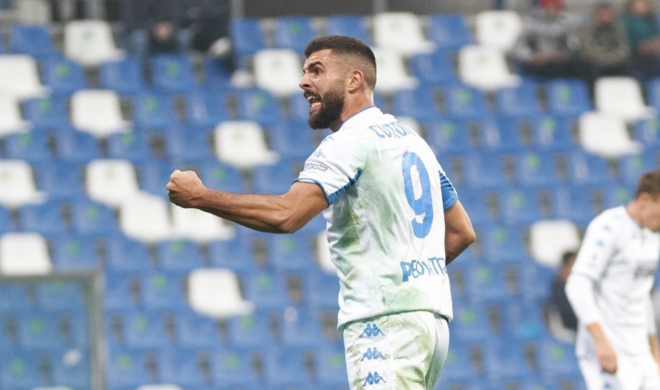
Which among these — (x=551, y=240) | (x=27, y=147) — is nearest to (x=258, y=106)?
(x=27, y=147)

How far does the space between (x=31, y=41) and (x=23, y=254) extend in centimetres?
315

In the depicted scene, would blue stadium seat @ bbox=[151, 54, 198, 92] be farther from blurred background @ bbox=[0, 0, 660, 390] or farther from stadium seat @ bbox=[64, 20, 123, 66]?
stadium seat @ bbox=[64, 20, 123, 66]

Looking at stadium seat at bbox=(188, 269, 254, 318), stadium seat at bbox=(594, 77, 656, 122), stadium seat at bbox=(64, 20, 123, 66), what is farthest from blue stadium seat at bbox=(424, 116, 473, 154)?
stadium seat at bbox=(64, 20, 123, 66)

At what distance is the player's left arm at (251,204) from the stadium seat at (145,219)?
7.86 metres

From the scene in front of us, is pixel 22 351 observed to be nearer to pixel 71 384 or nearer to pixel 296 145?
pixel 71 384

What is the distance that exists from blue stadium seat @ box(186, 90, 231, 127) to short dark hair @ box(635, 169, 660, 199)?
22.3 ft

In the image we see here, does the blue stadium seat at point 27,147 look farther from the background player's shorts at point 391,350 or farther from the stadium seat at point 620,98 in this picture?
the background player's shorts at point 391,350

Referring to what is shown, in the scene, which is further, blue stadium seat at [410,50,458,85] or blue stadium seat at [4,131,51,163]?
blue stadium seat at [410,50,458,85]

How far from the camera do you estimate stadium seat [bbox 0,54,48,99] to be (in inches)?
512

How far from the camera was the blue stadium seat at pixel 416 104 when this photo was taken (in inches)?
520

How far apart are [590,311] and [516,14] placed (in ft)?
27.4

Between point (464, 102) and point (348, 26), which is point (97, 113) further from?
point (464, 102)

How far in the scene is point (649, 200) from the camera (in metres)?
6.90

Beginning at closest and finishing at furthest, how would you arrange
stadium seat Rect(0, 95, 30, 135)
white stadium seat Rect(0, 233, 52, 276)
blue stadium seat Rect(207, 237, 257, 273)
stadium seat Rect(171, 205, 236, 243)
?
white stadium seat Rect(0, 233, 52, 276) → blue stadium seat Rect(207, 237, 257, 273) → stadium seat Rect(171, 205, 236, 243) → stadium seat Rect(0, 95, 30, 135)
